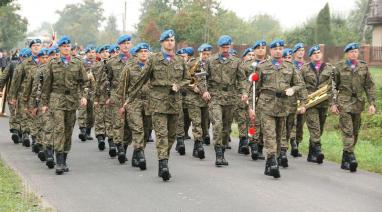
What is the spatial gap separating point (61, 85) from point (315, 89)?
4.70 m

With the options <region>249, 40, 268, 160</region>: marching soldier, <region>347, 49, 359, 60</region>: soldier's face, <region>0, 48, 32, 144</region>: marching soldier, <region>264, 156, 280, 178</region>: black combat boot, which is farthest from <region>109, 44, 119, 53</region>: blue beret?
<region>264, 156, 280, 178</region>: black combat boot

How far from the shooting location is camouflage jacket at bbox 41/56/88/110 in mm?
11969

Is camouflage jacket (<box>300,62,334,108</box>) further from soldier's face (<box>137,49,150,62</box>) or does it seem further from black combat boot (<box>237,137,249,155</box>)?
soldier's face (<box>137,49,150,62</box>)

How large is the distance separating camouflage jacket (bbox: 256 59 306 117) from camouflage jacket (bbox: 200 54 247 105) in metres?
1.19

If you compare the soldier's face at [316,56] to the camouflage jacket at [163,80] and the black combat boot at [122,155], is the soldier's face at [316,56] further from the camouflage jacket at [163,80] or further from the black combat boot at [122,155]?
the black combat boot at [122,155]

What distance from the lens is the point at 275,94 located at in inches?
462

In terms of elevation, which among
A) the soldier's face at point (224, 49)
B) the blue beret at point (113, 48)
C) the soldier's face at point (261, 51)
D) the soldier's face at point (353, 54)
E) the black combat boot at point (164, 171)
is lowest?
the black combat boot at point (164, 171)

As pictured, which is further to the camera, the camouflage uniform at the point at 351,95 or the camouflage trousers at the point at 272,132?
the camouflage uniform at the point at 351,95

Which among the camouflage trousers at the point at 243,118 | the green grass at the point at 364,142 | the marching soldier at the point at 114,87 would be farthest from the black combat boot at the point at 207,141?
the marching soldier at the point at 114,87

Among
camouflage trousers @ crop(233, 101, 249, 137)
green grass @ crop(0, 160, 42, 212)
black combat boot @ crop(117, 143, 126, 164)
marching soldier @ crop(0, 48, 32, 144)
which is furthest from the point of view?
marching soldier @ crop(0, 48, 32, 144)

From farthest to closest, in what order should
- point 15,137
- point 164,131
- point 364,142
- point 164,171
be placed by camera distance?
point 364,142, point 15,137, point 164,131, point 164,171

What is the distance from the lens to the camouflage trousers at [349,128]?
12.5m

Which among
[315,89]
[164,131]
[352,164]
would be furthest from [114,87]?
[352,164]

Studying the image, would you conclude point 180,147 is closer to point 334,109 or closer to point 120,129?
point 120,129
